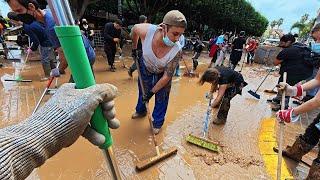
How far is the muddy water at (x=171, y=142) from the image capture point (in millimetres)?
2912

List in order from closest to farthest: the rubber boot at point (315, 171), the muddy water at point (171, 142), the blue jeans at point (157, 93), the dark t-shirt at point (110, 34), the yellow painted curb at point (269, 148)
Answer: the rubber boot at point (315, 171), the muddy water at point (171, 142), the yellow painted curb at point (269, 148), the blue jeans at point (157, 93), the dark t-shirt at point (110, 34)

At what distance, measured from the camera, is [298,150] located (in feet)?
10.9

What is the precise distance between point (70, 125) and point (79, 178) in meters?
1.81

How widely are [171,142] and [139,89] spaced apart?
3.28ft

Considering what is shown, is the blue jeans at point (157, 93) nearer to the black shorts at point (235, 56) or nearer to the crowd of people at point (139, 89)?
the crowd of people at point (139, 89)

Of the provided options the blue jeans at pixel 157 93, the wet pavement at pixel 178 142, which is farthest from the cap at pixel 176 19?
the wet pavement at pixel 178 142

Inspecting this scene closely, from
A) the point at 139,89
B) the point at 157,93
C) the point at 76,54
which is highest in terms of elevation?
the point at 76,54

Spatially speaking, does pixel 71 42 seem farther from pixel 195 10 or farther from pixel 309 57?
pixel 195 10

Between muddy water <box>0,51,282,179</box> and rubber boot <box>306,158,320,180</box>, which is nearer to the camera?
rubber boot <box>306,158,320,180</box>

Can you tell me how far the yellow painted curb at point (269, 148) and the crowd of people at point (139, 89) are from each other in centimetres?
→ 26

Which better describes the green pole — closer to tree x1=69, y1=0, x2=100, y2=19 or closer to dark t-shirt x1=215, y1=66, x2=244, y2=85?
dark t-shirt x1=215, y1=66, x2=244, y2=85

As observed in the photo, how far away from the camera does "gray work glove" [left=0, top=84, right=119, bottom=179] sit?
106cm

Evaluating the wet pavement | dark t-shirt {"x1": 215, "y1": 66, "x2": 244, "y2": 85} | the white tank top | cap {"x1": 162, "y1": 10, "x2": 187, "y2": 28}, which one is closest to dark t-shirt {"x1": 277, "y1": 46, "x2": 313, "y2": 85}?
the wet pavement

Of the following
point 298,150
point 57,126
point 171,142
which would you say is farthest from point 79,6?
point 57,126
